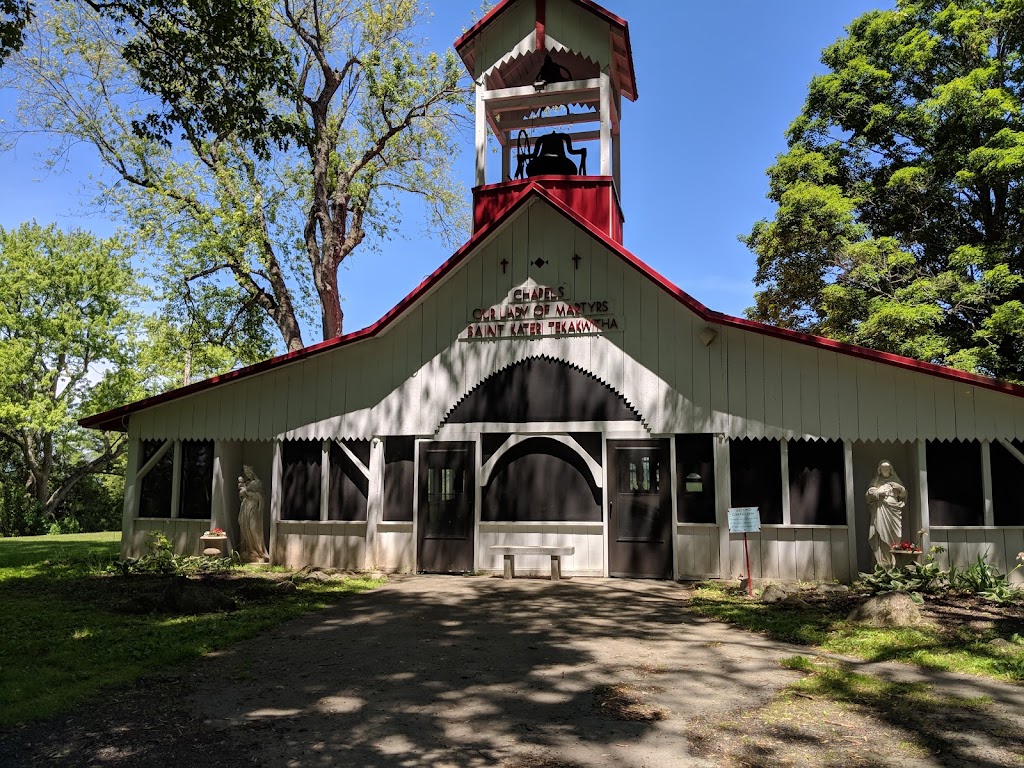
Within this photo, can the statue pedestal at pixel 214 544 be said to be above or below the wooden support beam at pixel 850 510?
below

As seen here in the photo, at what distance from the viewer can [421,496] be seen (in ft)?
41.8

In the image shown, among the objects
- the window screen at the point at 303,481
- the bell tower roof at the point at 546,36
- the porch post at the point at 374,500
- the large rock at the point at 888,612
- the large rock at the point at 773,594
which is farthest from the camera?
the bell tower roof at the point at 546,36

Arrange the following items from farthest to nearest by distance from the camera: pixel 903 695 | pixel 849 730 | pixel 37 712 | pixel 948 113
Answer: pixel 948 113 → pixel 903 695 → pixel 37 712 → pixel 849 730

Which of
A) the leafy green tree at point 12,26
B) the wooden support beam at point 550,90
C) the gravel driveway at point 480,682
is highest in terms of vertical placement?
the wooden support beam at point 550,90

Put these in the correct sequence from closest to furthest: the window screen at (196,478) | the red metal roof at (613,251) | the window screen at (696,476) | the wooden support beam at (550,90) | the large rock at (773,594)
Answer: the large rock at (773,594) < the red metal roof at (613,251) < the window screen at (696,476) < the wooden support beam at (550,90) < the window screen at (196,478)

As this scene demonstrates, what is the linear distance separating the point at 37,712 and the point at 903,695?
643 cm

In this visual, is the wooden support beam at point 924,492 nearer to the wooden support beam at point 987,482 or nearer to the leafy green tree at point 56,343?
the wooden support beam at point 987,482

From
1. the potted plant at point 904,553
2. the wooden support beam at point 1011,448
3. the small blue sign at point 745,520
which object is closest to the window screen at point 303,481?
the small blue sign at point 745,520

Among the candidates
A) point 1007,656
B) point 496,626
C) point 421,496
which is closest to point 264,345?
point 421,496

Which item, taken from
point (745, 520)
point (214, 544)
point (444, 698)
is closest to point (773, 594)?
point (745, 520)

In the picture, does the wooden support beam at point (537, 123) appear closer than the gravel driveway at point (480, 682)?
No

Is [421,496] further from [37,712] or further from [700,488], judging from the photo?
[37,712]

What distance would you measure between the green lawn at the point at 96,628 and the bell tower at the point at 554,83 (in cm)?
776

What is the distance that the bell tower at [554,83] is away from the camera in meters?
13.7
